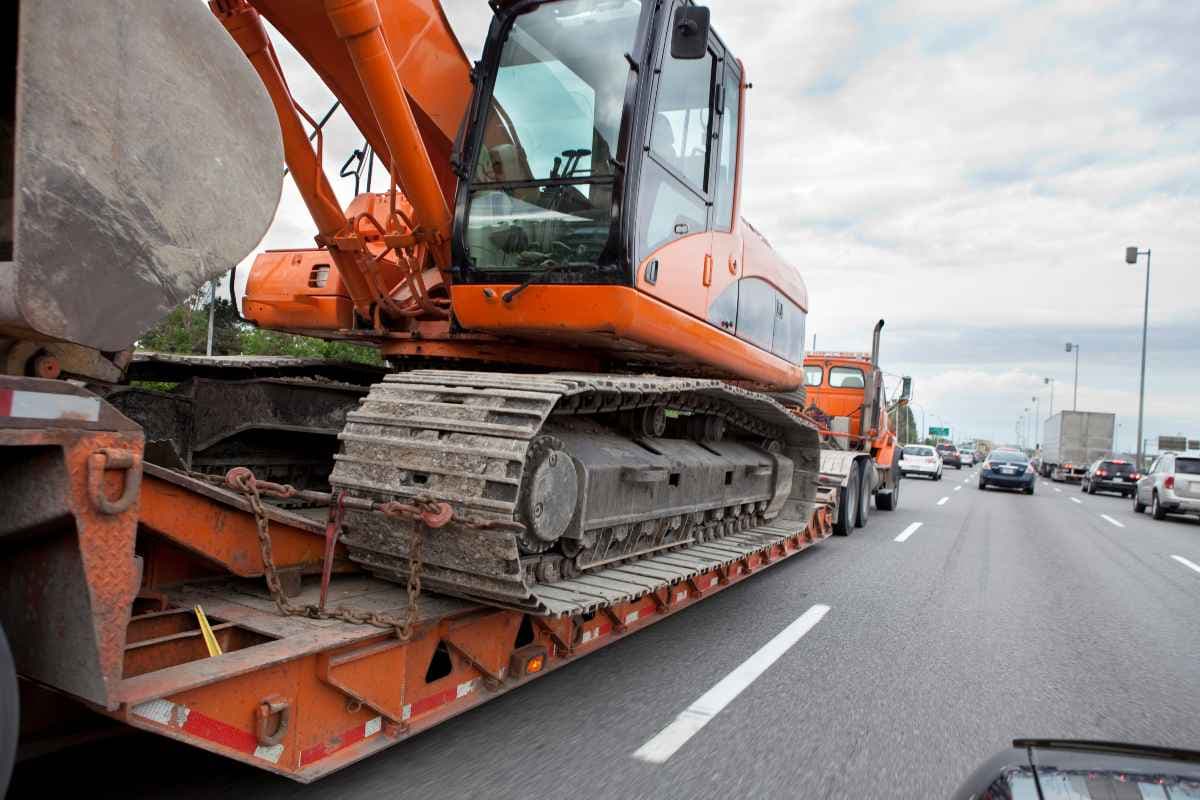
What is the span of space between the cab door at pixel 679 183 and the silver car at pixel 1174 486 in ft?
59.4

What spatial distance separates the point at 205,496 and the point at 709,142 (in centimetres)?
359

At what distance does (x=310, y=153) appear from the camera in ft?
16.2

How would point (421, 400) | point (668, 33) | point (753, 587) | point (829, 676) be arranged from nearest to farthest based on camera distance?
1. point (421, 400)
2. point (668, 33)
3. point (829, 676)
4. point (753, 587)

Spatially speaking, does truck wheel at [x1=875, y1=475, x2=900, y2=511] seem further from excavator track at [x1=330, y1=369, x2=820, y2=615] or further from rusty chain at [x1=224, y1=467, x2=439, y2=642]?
rusty chain at [x1=224, y1=467, x2=439, y2=642]

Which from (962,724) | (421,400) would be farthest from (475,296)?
(962,724)

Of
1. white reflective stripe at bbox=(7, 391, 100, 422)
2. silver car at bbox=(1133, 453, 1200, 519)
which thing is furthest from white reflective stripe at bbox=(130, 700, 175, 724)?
silver car at bbox=(1133, 453, 1200, 519)

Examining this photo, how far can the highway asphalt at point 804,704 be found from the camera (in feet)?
11.0

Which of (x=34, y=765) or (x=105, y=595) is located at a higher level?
(x=105, y=595)

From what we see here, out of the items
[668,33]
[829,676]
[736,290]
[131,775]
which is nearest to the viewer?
[131,775]

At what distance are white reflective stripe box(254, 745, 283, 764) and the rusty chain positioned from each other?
22.5 inches

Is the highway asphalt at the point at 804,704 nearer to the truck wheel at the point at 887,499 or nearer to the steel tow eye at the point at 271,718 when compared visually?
the steel tow eye at the point at 271,718

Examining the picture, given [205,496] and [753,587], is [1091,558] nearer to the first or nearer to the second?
[753,587]

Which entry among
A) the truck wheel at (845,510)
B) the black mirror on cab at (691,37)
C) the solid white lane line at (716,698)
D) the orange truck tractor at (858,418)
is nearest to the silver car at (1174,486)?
the orange truck tractor at (858,418)

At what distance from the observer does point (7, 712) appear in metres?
1.98
